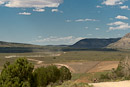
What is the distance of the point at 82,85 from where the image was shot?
22.1 meters

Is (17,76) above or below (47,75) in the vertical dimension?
above

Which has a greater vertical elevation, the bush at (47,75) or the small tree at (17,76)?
the small tree at (17,76)

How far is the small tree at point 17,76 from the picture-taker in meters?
26.8

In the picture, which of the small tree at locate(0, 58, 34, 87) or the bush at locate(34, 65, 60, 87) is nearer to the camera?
the small tree at locate(0, 58, 34, 87)

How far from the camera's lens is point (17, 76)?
1088 inches

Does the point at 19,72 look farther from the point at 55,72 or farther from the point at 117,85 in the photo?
the point at 55,72

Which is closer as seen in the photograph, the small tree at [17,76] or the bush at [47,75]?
the small tree at [17,76]

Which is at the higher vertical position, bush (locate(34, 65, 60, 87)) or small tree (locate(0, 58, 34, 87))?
small tree (locate(0, 58, 34, 87))

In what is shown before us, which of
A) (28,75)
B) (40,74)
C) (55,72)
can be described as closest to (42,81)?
(40,74)

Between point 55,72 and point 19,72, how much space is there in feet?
59.4

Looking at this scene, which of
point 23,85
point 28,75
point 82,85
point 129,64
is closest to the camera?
point 82,85

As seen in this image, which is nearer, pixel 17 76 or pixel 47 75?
pixel 17 76

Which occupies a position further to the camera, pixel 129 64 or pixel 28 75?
pixel 129 64

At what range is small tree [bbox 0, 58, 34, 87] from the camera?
26781 mm
